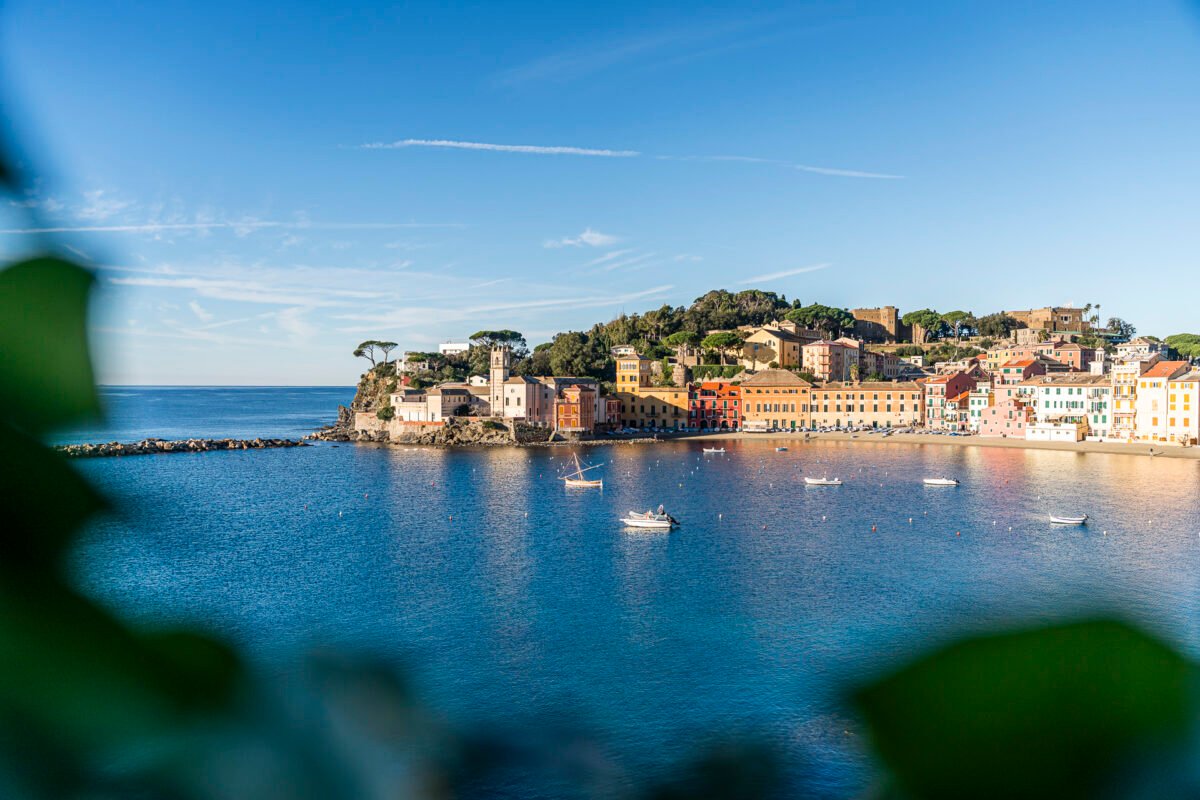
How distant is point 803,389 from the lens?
199 feet

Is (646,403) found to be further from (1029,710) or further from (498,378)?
(1029,710)

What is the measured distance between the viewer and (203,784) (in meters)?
1.08

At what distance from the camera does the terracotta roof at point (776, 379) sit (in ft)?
200

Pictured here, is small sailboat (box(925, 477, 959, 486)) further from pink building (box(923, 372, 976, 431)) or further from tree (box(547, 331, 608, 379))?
tree (box(547, 331, 608, 379))

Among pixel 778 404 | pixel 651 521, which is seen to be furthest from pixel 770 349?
pixel 651 521

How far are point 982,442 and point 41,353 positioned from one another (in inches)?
2217

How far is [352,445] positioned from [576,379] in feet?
53.2

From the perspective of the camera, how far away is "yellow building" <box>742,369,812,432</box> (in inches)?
2391

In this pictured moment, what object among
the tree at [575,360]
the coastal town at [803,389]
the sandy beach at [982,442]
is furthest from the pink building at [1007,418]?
the tree at [575,360]

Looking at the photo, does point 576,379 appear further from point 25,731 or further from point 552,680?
point 25,731

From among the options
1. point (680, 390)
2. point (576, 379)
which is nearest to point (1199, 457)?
point (680, 390)

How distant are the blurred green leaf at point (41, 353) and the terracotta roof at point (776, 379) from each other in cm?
6163

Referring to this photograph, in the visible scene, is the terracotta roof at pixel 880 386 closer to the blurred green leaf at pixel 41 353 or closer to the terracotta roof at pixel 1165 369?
the terracotta roof at pixel 1165 369

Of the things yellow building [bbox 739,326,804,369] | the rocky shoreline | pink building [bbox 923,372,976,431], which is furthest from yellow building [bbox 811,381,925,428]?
the rocky shoreline
